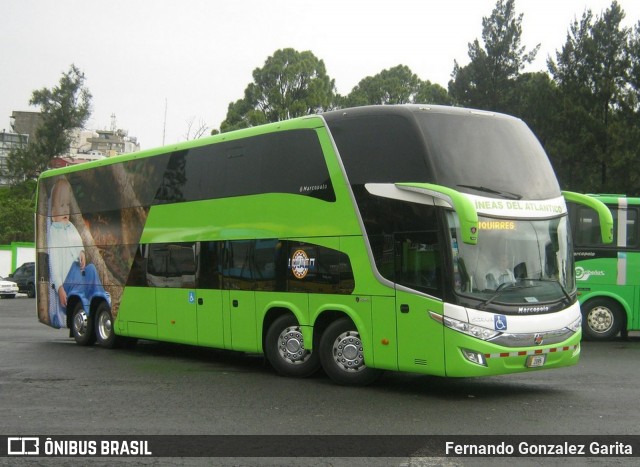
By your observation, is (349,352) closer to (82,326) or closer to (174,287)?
(174,287)

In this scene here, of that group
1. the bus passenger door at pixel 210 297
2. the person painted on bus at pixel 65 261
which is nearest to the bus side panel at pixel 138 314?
the person painted on bus at pixel 65 261

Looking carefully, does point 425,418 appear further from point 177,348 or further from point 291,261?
point 177,348

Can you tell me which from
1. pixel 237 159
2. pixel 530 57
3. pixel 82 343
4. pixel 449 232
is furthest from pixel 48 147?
pixel 449 232

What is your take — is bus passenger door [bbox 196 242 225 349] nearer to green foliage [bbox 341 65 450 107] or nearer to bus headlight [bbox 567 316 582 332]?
bus headlight [bbox 567 316 582 332]

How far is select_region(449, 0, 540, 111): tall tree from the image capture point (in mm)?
40344

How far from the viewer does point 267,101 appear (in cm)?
5897

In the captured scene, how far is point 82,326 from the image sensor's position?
1906 centimetres

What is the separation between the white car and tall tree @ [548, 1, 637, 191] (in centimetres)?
2818

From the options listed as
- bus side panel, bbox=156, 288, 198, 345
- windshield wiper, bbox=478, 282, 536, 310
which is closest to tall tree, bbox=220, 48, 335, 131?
bus side panel, bbox=156, 288, 198, 345

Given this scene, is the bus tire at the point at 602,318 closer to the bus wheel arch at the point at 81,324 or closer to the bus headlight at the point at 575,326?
the bus headlight at the point at 575,326

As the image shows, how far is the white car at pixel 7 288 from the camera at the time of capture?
144 feet

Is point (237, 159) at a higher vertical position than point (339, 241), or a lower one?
higher

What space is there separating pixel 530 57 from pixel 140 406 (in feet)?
113

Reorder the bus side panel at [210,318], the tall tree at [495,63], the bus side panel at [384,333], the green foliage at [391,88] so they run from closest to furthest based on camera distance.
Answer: the bus side panel at [384,333] → the bus side panel at [210,318] → the tall tree at [495,63] → the green foliage at [391,88]
